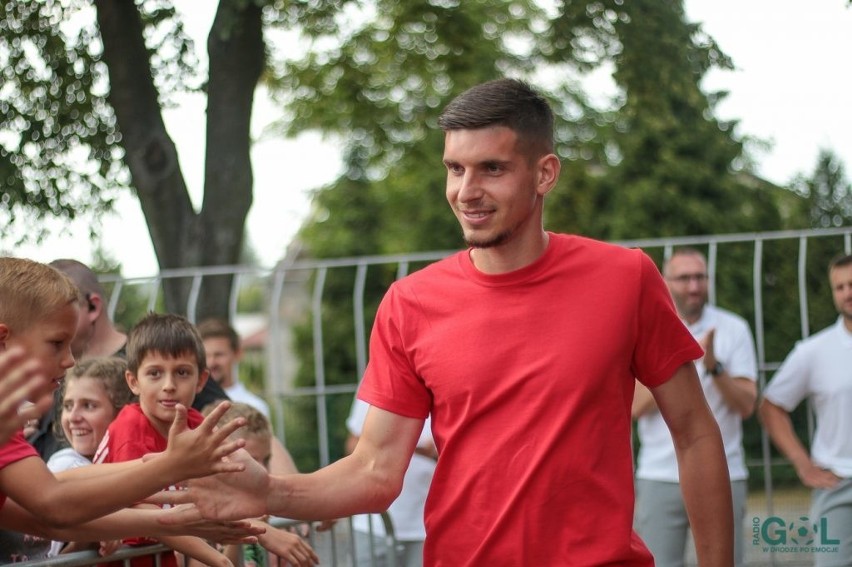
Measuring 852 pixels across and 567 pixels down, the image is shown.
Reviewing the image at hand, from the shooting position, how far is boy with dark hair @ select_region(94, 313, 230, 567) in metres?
3.78

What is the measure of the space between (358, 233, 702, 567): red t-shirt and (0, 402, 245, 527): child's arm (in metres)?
0.57

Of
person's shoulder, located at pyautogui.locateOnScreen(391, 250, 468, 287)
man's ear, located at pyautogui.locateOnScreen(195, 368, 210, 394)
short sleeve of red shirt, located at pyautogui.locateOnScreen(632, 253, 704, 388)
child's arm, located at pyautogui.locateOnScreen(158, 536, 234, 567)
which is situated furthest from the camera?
man's ear, located at pyautogui.locateOnScreen(195, 368, 210, 394)

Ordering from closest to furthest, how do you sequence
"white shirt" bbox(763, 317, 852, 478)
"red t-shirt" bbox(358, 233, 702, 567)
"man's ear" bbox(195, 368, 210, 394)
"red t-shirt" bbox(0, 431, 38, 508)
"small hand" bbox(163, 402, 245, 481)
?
"small hand" bbox(163, 402, 245, 481) → "red t-shirt" bbox(0, 431, 38, 508) → "red t-shirt" bbox(358, 233, 702, 567) → "man's ear" bbox(195, 368, 210, 394) → "white shirt" bbox(763, 317, 852, 478)

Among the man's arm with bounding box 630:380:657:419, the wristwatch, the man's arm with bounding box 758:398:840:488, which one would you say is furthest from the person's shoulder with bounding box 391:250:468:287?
the wristwatch

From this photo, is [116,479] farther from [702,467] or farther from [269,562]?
[269,562]

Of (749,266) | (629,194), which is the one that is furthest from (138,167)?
(629,194)

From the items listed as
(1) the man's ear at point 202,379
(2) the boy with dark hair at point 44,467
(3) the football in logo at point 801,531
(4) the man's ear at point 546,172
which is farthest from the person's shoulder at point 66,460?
(3) the football in logo at point 801,531

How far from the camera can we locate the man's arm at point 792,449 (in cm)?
584

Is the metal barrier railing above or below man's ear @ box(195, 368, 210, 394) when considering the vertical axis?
below

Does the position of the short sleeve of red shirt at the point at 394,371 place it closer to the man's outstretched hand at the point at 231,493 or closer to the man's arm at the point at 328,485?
the man's arm at the point at 328,485

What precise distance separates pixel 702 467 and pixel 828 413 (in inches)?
121

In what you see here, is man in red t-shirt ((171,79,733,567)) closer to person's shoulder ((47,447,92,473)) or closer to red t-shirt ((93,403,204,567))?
red t-shirt ((93,403,204,567))

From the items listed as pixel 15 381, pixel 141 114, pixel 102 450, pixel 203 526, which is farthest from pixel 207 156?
pixel 15 381
